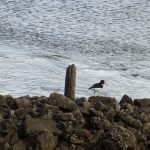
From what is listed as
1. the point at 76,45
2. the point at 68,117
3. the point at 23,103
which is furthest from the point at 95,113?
the point at 76,45

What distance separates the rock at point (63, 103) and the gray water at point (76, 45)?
8.22 meters

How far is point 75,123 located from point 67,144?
54 centimetres

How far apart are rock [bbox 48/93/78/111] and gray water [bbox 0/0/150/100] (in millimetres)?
8218

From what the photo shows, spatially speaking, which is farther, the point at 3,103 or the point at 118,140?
the point at 3,103

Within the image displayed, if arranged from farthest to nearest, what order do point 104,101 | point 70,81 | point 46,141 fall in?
point 70,81 < point 104,101 < point 46,141

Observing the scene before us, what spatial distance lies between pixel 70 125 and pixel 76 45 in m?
18.2

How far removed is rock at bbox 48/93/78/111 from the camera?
12031mm

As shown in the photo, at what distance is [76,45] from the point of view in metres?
29.4

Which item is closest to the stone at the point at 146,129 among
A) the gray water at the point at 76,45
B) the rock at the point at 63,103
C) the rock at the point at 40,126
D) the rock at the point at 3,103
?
Result: the rock at the point at 63,103

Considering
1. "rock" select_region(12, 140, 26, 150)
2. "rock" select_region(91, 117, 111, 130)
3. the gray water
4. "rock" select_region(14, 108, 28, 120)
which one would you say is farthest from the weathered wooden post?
the gray water

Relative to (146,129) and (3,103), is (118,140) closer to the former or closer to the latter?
(146,129)

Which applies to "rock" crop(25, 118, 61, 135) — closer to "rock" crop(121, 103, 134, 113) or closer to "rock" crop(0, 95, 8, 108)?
"rock" crop(0, 95, 8, 108)

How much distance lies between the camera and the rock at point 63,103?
12031 millimetres

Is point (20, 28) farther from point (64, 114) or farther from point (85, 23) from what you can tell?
point (64, 114)
